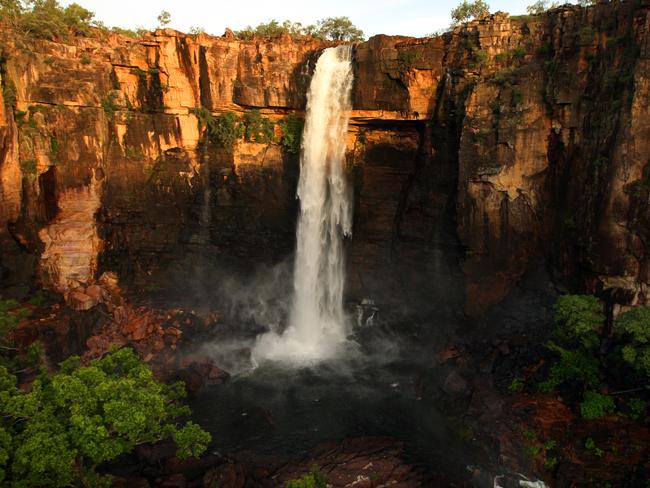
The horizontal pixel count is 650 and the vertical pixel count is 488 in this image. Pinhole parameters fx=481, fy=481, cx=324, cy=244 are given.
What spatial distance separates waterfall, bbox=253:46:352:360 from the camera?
22516mm

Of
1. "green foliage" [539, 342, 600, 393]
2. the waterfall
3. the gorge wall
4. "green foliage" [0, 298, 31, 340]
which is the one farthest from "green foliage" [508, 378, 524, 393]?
"green foliage" [0, 298, 31, 340]

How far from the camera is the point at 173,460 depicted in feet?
46.1

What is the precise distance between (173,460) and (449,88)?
1735 centimetres

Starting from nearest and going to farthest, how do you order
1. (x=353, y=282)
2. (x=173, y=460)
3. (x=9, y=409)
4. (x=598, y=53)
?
(x=9, y=409)
(x=173, y=460)
(x=598, y=53)
(x=353, y=282)

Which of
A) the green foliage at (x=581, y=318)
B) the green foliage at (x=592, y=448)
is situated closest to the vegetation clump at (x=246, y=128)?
the green foliage at (x=581, y=318)

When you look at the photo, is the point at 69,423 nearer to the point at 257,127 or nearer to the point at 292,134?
the point at 292,134

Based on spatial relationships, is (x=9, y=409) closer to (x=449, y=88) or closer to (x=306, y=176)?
(x=306, y=176)

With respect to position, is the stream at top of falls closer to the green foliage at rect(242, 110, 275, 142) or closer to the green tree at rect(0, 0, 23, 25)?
the green foliage at rect(242, 110, 275, 142)

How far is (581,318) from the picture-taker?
1495 centimetres

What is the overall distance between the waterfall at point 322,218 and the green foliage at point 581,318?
398 inches

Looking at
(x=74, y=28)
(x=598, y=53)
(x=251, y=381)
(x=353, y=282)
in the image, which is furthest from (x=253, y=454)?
(x=74, y=28)

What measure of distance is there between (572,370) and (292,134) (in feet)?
53.3

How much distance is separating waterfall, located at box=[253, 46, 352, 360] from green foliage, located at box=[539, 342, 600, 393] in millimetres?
9387

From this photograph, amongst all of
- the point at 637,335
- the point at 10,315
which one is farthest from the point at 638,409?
the point at 10,315
